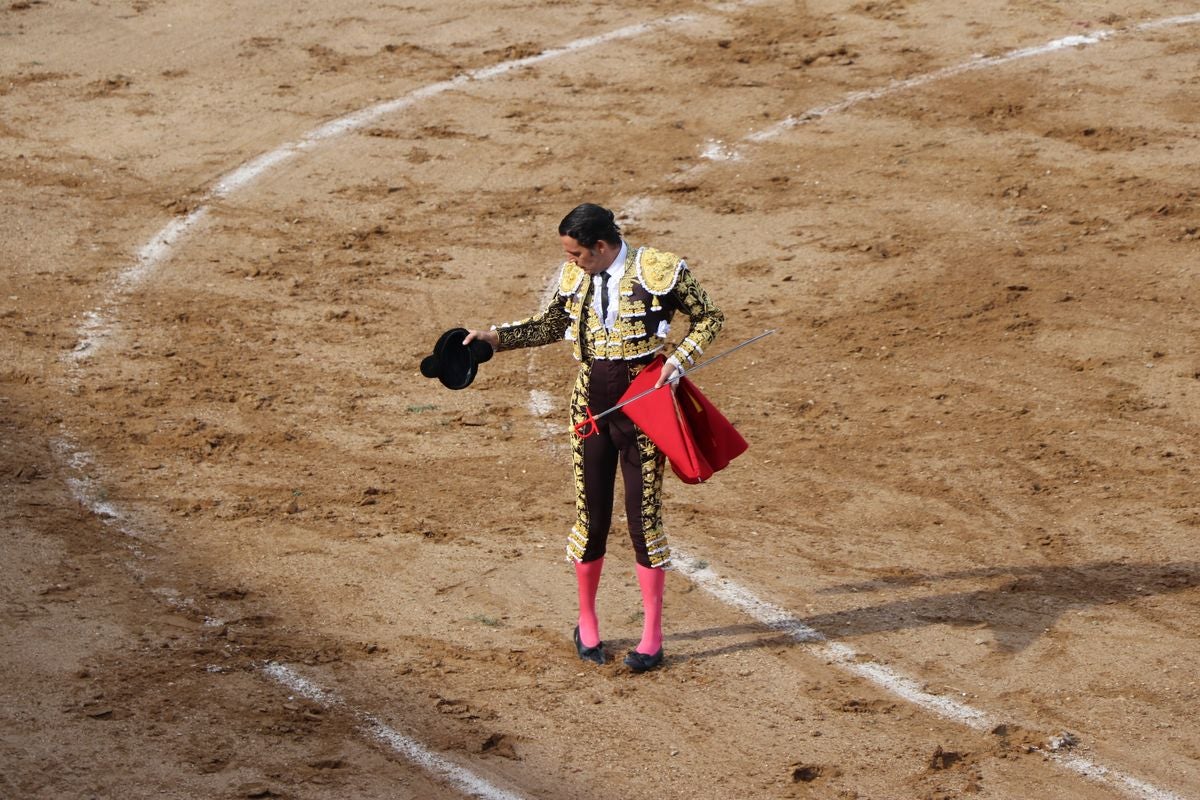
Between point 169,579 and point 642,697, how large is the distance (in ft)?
8.02

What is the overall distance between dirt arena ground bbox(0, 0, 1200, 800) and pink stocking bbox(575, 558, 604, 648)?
0.19 m

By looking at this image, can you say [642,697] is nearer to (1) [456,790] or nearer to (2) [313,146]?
(1) [456,790]

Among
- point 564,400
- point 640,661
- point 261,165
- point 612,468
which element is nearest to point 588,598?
point 640,661

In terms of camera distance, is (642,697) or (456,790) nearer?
→ (456,790)

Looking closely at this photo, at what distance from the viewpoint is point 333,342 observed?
10.3m

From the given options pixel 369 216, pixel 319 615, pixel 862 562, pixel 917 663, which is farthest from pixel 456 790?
pixel 369 216

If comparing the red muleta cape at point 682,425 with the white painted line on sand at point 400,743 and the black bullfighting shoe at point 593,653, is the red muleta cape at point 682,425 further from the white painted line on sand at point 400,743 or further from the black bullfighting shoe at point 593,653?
the white painted line on sand at point 400,743

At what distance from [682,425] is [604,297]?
0.62 m

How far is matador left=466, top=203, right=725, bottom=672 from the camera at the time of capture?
6254mm

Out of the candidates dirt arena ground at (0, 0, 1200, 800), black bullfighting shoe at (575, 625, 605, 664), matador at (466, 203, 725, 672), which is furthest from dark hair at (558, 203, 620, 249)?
dirt arena ground at (0, 0, 1200, 800)

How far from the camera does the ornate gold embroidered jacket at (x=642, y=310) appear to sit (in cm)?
627

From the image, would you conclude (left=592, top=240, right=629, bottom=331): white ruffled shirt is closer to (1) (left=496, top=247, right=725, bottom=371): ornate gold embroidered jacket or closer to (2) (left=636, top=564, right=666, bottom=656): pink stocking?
(1) (left=496, top=247, right=725, bottom=371): ornate gold embroidered jacket

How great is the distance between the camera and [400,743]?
19.9 feet

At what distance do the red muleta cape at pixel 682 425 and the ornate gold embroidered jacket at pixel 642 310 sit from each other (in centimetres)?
12
